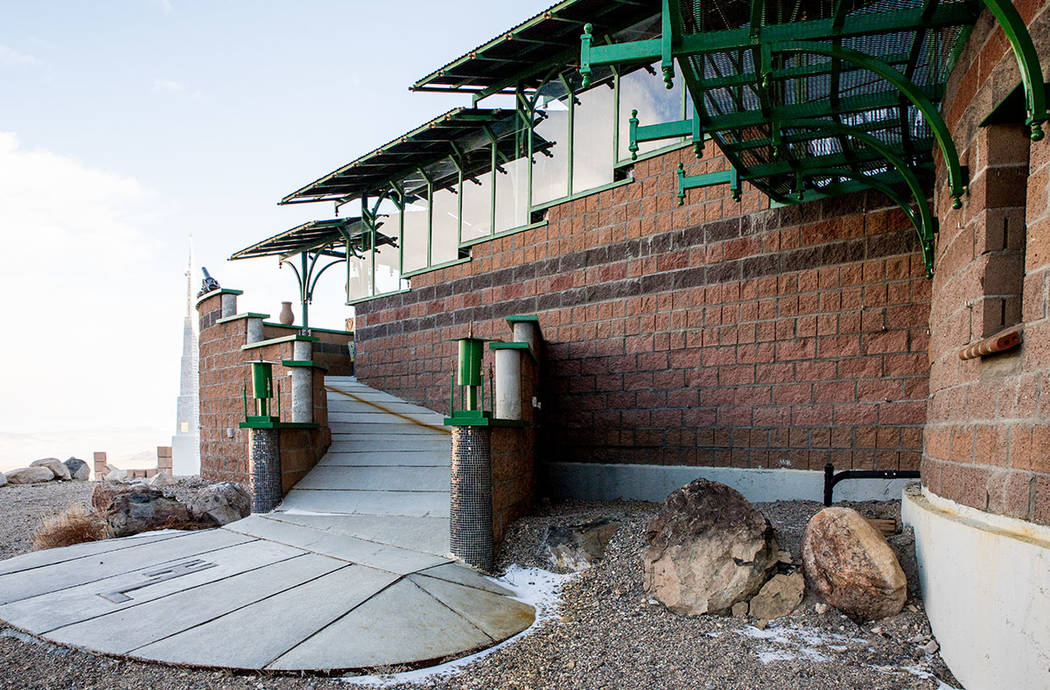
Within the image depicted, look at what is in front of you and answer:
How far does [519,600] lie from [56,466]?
46.2ft

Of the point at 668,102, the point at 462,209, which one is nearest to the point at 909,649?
the point at 668,102

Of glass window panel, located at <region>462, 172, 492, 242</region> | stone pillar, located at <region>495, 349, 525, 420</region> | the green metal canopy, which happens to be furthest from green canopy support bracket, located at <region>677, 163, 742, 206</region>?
glass window panel, located at <region>462, 172, 492, 242</region>

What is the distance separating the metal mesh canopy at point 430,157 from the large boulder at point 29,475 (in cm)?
772

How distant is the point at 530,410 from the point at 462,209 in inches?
173

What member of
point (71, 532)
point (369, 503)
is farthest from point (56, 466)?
point (369, 503)

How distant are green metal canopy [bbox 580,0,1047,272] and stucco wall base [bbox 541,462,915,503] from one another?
2141 millimetres

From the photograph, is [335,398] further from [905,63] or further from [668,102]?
[905,63]

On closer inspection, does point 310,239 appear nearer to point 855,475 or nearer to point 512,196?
point 512,196

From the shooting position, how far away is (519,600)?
5.15 meters

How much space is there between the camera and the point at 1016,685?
2.87 metres

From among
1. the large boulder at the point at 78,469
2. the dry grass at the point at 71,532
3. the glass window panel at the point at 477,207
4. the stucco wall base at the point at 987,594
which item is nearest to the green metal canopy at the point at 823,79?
the stucco wall base at the point at 987,594

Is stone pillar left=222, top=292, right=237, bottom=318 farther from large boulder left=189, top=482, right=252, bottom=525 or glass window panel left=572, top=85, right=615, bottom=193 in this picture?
glass window panel left=572, top=85, right=615, bottom=193

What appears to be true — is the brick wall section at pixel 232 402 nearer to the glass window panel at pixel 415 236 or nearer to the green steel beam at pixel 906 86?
the glass window panel at pixel 415 236

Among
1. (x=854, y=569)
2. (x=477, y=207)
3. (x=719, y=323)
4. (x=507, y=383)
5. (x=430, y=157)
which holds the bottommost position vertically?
(x=854, y=569)
